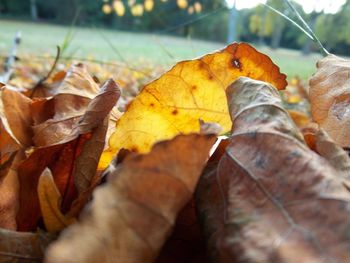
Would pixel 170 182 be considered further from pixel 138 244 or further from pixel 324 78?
pixel 324 78

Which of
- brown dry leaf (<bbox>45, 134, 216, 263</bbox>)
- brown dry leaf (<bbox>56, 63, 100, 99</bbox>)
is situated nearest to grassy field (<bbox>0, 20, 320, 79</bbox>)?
brown dry leaf (<bbox>56, 63, 100, 99</bbox>)

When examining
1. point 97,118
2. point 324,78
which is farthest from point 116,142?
point 324,78

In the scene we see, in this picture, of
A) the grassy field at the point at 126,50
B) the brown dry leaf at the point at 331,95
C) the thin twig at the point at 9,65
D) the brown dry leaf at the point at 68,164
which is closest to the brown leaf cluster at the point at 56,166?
the brown dry leaf at the point at 68,164

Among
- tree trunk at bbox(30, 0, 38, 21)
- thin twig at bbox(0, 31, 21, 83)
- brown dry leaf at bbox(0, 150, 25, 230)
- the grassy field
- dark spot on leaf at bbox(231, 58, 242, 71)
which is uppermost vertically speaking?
dark spot on leaf at bbox(231, 58, 242, 71)

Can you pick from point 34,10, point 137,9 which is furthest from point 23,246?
point 34,10

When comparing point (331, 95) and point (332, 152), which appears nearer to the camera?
point (332, 152)

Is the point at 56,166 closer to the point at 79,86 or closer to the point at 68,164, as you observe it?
the point at 68,164

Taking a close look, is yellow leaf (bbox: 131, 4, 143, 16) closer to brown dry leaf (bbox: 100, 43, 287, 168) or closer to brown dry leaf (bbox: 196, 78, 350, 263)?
brown dry leaf (bbox: 100, 43, 287, 168)
